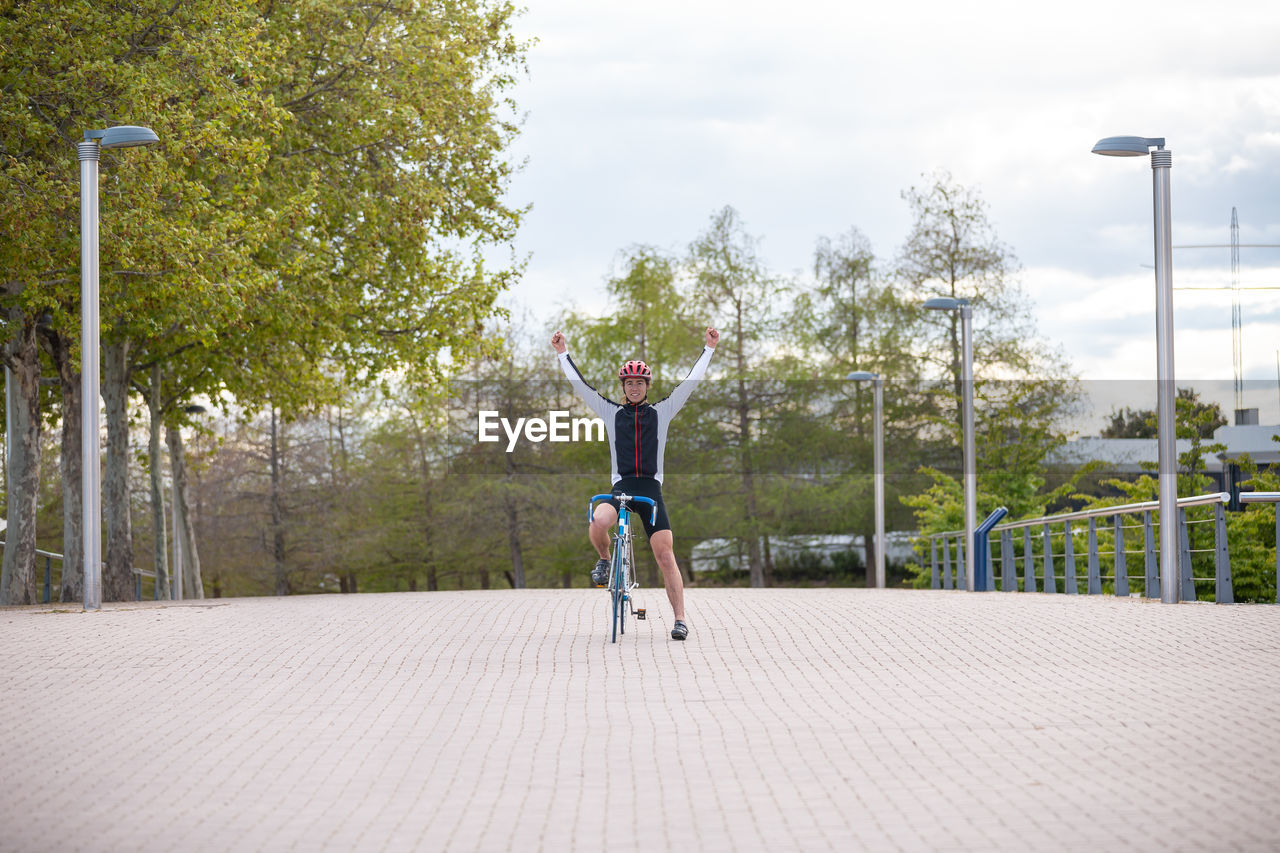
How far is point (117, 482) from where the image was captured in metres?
25.2

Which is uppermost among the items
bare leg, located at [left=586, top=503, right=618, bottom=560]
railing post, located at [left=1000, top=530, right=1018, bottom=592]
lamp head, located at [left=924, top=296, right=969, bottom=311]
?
lamp head, located at [left=924, top=296, right=969, bottom=311]

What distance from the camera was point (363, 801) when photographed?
547 centimetres

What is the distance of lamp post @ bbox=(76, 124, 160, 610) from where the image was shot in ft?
47.1

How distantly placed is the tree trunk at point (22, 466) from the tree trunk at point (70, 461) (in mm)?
627

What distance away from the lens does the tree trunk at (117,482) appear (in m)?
24.1

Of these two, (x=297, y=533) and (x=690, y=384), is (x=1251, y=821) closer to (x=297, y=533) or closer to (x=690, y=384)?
(x=690, y=384)

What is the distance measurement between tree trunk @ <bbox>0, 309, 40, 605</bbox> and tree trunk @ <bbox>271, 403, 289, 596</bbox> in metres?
25.4

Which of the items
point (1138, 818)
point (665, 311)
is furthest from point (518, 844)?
point (665, 311)

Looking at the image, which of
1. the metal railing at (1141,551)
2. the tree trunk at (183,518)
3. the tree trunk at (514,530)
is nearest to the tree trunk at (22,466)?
the tree trunk at (183,518)

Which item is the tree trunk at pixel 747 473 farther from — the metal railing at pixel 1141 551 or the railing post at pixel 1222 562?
the railing post at pixel 1222 562

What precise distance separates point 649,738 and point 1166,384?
9.08 meters

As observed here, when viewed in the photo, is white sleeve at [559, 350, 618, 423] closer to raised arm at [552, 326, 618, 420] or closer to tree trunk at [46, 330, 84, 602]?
raised arm at [552, 326, 618, 420]

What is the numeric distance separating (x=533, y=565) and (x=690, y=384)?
40.8m

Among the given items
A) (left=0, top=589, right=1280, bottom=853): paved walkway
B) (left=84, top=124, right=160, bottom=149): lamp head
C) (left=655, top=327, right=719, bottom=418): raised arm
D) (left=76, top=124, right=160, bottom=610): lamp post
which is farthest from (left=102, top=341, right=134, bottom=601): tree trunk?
(left=655, top=327, right=719, bottom=418): raised arm
